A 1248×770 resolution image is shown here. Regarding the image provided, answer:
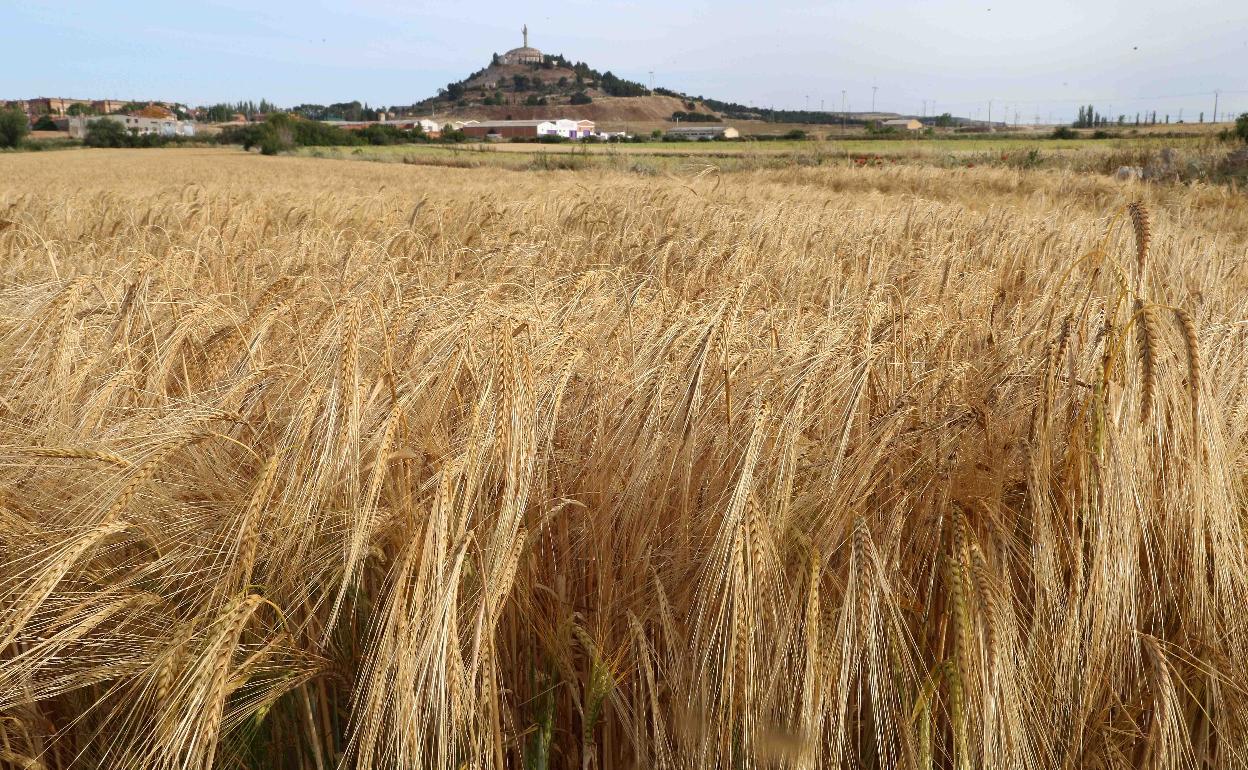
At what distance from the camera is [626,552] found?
1521 mm

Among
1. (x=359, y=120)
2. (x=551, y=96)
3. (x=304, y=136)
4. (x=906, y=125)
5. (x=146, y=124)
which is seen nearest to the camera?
(x=304, y=136)

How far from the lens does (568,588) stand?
61.9 inches

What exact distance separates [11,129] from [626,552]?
77.7 m

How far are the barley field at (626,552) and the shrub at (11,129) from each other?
250ft

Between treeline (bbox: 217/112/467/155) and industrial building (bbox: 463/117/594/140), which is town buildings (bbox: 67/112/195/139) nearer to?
treeline (bbox: 217/112/467/155)

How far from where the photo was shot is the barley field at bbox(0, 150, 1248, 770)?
44.8 inches

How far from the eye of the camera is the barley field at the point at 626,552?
3.73 ft

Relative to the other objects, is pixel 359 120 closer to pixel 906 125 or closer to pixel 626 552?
pixel 906 125

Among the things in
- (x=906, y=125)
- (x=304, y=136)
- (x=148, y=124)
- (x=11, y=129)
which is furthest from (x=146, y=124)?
(x=906, y=125)

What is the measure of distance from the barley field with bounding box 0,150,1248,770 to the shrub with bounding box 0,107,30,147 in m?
76.2

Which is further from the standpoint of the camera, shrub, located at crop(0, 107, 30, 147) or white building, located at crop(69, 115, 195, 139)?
white building, located at crop(69, 115, 195, 139)

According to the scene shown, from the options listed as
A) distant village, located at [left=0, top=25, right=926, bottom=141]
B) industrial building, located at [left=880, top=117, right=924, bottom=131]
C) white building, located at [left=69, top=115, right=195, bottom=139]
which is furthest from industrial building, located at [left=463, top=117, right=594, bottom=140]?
industrial building, located at [left=880, top=117, right=924, bottom=131]

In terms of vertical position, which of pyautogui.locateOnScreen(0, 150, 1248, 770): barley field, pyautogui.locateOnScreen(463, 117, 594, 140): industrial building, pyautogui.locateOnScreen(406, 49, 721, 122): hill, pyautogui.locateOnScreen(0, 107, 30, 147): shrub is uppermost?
pyautogui.locateOnScreen(406, 49, 721, 122): hill

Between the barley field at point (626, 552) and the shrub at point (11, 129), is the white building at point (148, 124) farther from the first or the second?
the barley field at point (626, 552)
